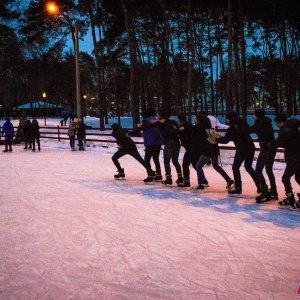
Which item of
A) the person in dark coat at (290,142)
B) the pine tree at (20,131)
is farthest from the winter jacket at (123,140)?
the pine tree at (20,131)

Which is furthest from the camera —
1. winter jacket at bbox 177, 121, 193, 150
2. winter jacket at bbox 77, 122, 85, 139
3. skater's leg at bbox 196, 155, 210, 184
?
winter jacket at bbox 77, 122, 85, 139

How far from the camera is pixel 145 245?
458 centimetres

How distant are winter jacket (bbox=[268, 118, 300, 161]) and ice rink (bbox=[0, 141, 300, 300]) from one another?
1025 mm

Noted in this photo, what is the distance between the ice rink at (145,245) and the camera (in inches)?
134

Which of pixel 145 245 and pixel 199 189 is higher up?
pixel 199 189

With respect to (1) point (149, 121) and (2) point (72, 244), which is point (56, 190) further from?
(2) point (72, 244)

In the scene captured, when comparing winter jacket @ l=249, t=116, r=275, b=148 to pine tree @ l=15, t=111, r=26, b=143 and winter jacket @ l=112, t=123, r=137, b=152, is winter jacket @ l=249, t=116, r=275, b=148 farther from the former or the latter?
pine tree @ l=15, t=111, r=26, b=143

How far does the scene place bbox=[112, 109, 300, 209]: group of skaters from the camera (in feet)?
19.5

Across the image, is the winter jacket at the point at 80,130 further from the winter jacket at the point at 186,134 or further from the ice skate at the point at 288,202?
Answer: the ice skate at the point at 288,202

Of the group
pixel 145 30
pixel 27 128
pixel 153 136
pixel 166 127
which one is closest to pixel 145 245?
pixel 166 127

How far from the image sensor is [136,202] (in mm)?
7133

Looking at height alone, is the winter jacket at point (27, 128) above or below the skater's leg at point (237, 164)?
above

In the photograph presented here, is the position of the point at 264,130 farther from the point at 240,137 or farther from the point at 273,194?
the point at 273,194

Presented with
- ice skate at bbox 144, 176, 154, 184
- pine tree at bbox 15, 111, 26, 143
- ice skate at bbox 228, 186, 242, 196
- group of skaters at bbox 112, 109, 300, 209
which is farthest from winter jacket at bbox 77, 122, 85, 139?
ice skate at bbox 228, 186, 242, 196
